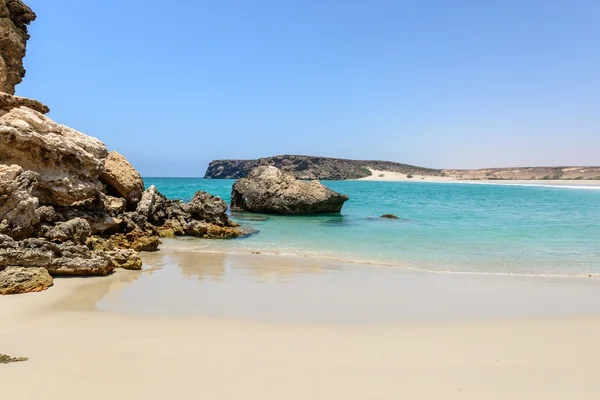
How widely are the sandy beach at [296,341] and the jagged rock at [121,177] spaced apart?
6.29 metres

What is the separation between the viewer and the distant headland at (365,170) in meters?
117

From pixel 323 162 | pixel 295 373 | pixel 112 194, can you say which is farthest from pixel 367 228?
pixel 323 162

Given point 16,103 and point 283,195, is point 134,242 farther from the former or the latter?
point 283,195

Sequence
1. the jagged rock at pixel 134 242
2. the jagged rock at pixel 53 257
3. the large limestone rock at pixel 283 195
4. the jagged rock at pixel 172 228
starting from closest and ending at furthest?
the jagged rock at pixel 53 257 → the jagged rock at pixel 134 242 → the jagged rock at pixel 172 228 → the large limestone rock at pixel 283 195

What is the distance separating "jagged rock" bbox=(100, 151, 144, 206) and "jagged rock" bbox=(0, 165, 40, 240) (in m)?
4.96

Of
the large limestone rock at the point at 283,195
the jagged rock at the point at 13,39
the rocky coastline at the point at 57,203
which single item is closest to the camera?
the rocky coastline at the point at 57,203

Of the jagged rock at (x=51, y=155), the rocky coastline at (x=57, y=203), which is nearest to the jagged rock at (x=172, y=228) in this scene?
the rocky coastline at (x=57, y=203)

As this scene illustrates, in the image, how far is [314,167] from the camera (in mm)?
117688

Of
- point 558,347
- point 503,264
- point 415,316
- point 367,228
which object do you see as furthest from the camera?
point 367,228

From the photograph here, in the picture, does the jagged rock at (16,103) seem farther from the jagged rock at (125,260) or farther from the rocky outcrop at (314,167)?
the rocky outcrop at (314,167)

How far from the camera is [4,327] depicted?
4.64 m

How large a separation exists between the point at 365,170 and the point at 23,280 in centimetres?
12932

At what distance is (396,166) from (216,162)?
63.2 metres

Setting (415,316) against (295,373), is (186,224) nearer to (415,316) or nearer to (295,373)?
(415,316)
